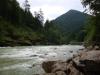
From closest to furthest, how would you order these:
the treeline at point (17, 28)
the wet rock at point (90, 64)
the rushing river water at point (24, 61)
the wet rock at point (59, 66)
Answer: the wet rock at point (90, 64), the wet rock at point (59, 66), the rushing river water at point (24, 61), the treeline at point (17, 28)

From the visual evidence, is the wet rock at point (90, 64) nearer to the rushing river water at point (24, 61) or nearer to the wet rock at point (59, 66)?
the wet rock at point (59, 66)

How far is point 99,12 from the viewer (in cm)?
3375

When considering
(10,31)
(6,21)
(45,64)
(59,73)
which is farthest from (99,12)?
(6,21)

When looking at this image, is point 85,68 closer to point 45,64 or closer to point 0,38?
point 45,64

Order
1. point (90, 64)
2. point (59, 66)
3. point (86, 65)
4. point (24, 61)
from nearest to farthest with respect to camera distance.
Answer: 1. point (90, 64)
2. point (86, 65)
3. point (59, 66)
4. point (24, 61)

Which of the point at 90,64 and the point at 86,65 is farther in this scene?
the point at 86,65

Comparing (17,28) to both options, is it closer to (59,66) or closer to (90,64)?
(59,66)

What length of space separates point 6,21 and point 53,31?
54914mm

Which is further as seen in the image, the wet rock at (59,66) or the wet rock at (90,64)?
the wet rock at (59,66)

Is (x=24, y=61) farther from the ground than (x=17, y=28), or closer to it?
closer to it

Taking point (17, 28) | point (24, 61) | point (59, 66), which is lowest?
point (24, 61)

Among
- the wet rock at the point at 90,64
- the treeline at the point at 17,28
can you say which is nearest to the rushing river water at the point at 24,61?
the wet rock at the point at 90,64

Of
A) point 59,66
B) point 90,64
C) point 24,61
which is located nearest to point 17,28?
point 24,61

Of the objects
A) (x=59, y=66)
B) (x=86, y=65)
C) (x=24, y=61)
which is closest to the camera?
(x=86, y=65)
